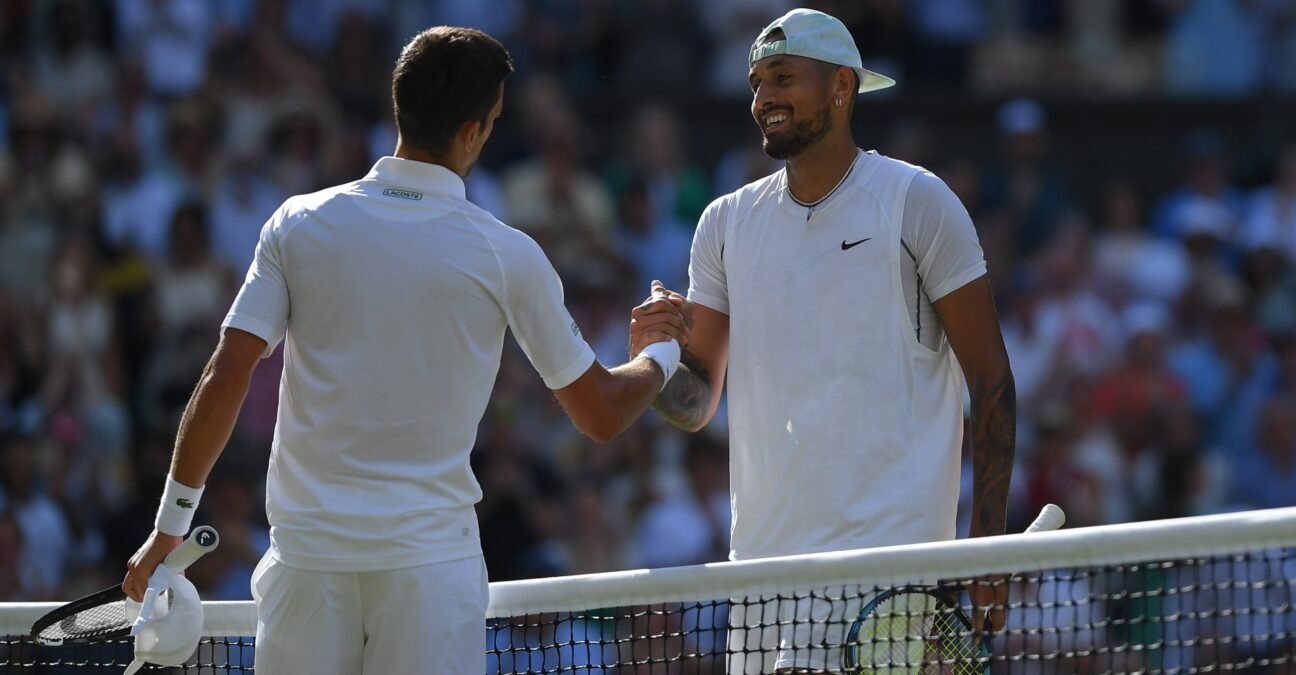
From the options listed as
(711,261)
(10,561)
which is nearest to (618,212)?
(10,561)

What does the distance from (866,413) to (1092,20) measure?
982 cm

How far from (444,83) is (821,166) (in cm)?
123

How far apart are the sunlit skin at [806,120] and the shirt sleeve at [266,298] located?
56.1 inches

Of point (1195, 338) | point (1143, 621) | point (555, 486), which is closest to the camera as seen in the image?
point (1143, 621)

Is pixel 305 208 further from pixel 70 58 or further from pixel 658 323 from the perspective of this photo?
pixel 70 58

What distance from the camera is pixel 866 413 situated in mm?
4590

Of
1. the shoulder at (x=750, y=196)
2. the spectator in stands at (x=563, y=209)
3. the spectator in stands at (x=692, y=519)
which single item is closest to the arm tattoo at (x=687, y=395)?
the shoulder at (x=750, y=196)

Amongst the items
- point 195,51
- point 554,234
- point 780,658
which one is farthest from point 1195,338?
point 780,658

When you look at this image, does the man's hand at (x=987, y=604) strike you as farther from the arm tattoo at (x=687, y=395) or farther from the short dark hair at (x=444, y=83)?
the short dark hair at (x=444, y=83)

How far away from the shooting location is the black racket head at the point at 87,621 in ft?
14.1

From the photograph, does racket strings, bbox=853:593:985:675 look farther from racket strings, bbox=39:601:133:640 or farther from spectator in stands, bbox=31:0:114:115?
spectator in stands, bbox=31:0:114:115

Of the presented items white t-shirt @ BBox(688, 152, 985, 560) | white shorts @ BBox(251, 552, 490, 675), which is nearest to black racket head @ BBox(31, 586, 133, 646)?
white shorts @ BBox(251, 552, 490, 675)

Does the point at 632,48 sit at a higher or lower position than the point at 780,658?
higher

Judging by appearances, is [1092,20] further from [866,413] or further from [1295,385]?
[866,413]
